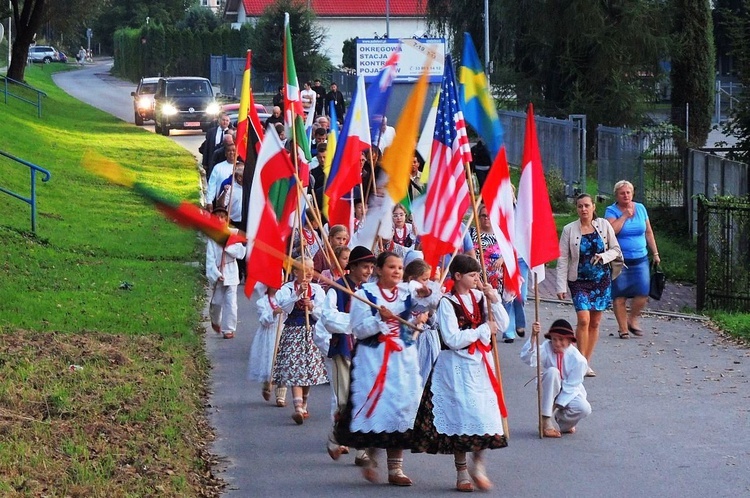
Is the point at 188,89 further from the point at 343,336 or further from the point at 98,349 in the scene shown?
the point at 343,336

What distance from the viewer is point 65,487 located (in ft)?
22.5

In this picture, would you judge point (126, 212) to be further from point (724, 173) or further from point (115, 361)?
point (115, 361)

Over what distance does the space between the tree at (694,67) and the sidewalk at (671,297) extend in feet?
54.0

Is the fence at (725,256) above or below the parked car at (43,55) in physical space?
below

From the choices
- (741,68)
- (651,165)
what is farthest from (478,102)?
(651,165)

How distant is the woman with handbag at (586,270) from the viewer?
36.6ft

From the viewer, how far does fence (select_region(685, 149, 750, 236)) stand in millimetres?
Answer: 18344

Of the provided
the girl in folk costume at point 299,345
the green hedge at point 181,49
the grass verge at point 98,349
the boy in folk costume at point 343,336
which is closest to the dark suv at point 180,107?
the grass verge at point 98,349

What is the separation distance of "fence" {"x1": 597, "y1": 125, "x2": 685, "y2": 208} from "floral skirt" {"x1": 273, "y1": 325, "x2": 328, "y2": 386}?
13.4 m

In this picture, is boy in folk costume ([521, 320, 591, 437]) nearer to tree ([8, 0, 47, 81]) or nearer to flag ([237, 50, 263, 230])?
flag ([237, 50, 263, 230])

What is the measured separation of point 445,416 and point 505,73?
2740cm

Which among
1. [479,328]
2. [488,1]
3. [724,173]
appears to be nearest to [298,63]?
[488,1]

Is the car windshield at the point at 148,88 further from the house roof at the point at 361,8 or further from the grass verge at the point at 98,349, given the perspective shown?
the house roof at the point at 361,8

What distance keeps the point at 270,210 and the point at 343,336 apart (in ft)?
3.16
